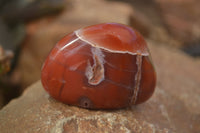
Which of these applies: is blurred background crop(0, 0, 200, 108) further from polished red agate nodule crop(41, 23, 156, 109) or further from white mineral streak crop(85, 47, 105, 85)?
white mineral streak crop(85, 47, 105, 85)

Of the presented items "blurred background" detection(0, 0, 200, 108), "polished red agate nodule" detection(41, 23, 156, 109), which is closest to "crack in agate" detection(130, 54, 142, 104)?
"polished red agate nodule" detection(41, 23, 156, 109)

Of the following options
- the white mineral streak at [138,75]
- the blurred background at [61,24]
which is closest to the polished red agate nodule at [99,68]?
the white mineral streak at [138,75]

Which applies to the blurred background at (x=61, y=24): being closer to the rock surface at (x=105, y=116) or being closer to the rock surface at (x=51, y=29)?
the rock surface at (x=51, y=29)

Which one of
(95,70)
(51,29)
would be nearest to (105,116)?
(95,70)

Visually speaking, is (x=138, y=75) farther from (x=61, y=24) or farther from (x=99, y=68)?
(x=61, y=24)

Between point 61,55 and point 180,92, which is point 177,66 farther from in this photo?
point 61,55

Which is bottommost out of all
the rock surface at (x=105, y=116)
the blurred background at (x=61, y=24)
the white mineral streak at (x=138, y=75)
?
the blurred background at (x=61, y=24)

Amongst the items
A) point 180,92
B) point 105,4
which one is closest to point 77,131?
point 180,92
